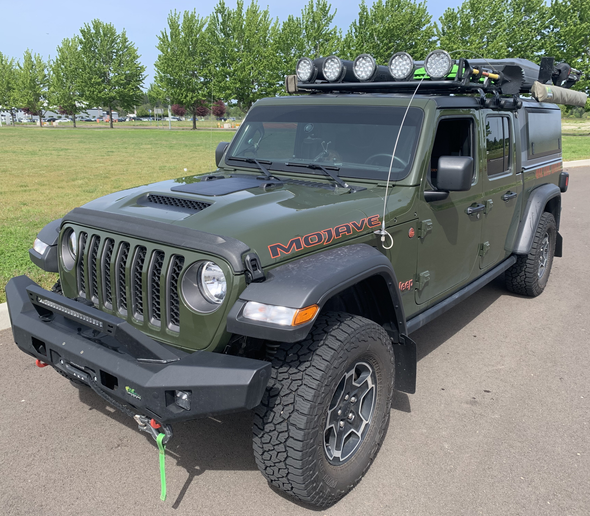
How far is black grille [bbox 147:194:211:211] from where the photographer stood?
9.67 ft

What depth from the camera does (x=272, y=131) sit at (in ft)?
13.6

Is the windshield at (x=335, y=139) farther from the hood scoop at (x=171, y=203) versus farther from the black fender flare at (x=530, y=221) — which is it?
the black fender flare at (x=530, y=221)

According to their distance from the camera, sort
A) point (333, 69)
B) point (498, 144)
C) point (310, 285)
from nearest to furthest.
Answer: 1. point (310, 285)
2. point (333, 69)
3. point (498, 144)

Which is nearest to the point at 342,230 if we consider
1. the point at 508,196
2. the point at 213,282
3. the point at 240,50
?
the point at 213,282

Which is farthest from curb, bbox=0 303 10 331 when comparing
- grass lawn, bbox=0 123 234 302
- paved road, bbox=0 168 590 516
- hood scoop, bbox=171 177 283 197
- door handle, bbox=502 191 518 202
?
door handle, bbox=502 191 518 202

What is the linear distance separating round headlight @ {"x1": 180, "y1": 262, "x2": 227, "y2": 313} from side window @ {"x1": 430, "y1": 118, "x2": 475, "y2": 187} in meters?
1.79

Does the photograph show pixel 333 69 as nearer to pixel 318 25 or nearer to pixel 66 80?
pixel 318 25


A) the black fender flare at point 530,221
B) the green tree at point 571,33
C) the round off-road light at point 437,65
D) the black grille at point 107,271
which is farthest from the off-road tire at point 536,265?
the green tree at point 571,33

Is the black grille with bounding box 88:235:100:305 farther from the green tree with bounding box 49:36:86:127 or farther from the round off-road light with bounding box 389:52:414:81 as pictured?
the green tree with bounding box 49:36:86:127

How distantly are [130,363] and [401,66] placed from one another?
9.42ft

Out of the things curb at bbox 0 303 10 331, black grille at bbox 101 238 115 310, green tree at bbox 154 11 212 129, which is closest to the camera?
black grille at bbox 101 238 115 310

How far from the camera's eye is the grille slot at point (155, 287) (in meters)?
2.63

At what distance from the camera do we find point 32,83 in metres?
63.3

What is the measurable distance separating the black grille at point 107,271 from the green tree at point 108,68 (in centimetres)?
5826
